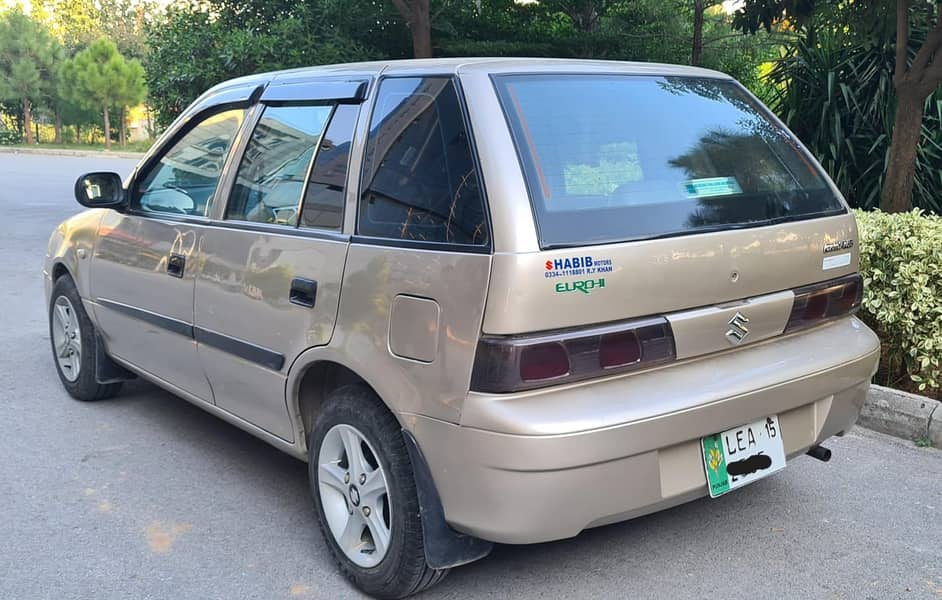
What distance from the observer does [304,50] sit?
9789 mm

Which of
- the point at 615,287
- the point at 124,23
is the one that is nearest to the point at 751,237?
the point at 615,287

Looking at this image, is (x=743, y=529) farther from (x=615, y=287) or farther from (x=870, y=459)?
(x=615, y=287)

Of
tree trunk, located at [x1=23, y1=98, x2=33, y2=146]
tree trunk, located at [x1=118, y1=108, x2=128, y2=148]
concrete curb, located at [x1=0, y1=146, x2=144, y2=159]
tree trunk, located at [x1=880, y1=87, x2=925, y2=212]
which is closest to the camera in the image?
tree trunk, located at [x1=880, y1=87, x2=925, y2=212]

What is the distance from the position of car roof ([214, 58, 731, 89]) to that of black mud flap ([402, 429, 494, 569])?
1.18 m

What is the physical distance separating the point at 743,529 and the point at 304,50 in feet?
25.8

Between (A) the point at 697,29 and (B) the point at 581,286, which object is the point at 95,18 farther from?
(B) the point at 581,286

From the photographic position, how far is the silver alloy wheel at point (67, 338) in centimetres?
491

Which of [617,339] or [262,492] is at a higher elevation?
[617,339]

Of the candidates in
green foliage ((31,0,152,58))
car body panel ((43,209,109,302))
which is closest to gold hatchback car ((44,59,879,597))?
car body panel ((43,209,109,302))

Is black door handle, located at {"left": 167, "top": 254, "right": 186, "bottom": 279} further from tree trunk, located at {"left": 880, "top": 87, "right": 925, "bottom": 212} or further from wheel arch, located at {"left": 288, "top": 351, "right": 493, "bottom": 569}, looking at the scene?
tree trunk, located at {"left": 880, "top": 87, "right": 925, "bottom": 212}

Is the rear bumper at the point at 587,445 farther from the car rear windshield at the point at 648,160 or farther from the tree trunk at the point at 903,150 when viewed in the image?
the tree trunk at the point at 903,150

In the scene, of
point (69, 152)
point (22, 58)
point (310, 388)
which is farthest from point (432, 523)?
point (22, 58)

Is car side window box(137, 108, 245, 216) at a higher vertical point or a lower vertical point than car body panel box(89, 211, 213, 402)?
higher

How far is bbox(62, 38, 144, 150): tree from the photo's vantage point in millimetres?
37500
